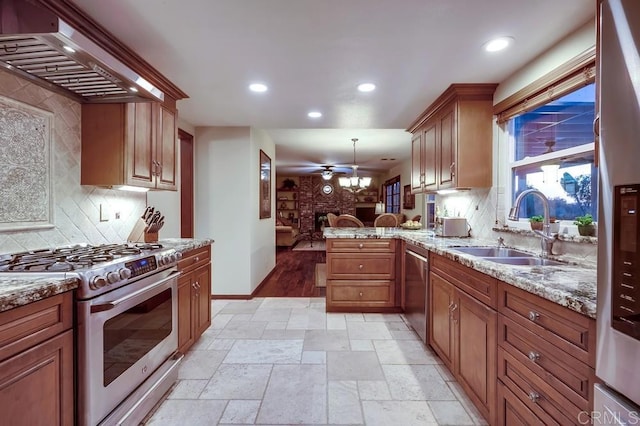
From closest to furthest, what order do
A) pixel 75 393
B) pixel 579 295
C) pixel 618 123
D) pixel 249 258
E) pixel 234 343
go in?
pixel 618 123
pixel 579 295
pixel 75 393
pixel 234 343
pixel 249 258

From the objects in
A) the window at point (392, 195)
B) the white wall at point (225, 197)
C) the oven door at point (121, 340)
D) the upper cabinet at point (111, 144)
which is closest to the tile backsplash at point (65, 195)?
the upper cabinet at point (111, 144)

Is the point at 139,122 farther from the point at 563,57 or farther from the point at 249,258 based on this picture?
the point at 563,57

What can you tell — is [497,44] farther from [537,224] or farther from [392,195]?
[392,195]

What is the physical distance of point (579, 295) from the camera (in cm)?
108

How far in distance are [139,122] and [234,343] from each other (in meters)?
2.01

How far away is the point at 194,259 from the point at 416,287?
203cm

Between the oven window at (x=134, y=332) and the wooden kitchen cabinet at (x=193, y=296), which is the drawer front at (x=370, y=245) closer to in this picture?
the wooden kitchen cabinet at (x=193, y=296)

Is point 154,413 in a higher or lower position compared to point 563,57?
lower

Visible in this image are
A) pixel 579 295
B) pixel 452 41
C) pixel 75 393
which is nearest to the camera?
pixel 579 295

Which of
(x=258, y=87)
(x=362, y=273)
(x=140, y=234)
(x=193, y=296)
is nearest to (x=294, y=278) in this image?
(x=362, y=273)

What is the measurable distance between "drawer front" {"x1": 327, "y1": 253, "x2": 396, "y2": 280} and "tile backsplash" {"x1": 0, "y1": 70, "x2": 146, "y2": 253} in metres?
2.16

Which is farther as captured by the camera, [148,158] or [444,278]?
[148,158]

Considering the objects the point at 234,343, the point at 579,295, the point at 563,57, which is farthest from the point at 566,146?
the point at 234,343

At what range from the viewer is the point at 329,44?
2057 mm
